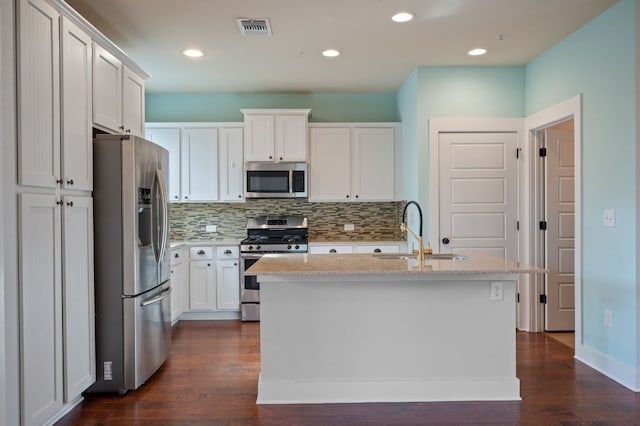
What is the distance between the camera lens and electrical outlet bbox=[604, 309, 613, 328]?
124 inches

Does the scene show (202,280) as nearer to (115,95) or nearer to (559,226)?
(115,95)

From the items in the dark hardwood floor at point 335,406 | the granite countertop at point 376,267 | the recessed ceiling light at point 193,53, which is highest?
the recessed ceiling light at point 193,53

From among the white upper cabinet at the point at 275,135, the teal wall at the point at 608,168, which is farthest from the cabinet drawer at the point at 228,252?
the teal wall at the point at 608,168

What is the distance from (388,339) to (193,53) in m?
2.97

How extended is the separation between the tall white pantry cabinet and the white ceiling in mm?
684

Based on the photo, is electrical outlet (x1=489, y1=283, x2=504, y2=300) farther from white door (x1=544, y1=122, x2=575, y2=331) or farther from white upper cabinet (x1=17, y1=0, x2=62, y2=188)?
white upper cabinet (x1=17, y1=0, x2=62, y2=188)

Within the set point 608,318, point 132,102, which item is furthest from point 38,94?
point 608,318

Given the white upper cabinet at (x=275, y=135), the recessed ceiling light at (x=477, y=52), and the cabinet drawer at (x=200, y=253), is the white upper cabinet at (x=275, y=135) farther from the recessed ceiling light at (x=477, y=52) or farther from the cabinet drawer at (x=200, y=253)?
the recessed ceiling light at (x=477, y=52)

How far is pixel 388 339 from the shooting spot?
2771mm

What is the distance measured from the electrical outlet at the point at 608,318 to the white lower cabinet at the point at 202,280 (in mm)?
3675

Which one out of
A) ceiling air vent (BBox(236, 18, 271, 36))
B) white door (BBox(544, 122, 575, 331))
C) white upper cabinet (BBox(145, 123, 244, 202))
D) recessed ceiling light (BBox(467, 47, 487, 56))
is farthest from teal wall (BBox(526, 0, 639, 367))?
white upper cabinet (BBox(145, 123, 244, 202))

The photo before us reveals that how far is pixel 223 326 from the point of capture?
184 inches

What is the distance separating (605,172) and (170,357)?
3704mm

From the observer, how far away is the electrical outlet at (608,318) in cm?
315
